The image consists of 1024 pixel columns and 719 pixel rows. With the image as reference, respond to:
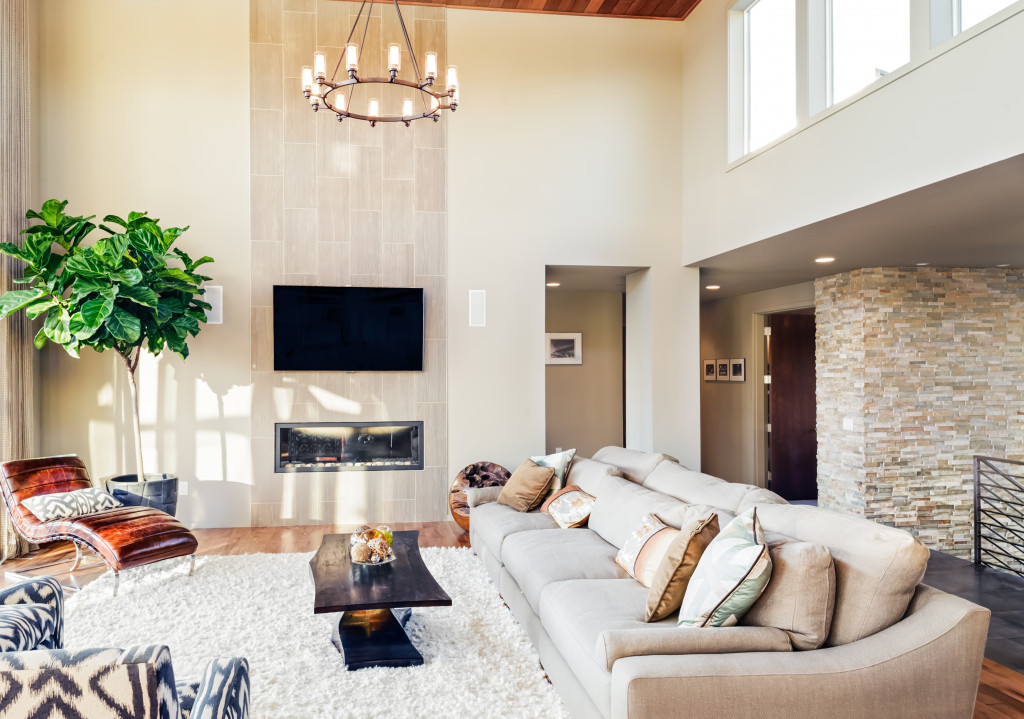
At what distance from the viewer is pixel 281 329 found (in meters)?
5.95

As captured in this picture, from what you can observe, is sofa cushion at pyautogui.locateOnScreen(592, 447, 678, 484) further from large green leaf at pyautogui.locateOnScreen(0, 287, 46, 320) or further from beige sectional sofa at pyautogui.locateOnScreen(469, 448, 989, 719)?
large green leaf at pyautogui.locateOnScreen(0, 287, 46, 320)

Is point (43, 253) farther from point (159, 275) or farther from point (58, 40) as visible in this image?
point (58, 40)

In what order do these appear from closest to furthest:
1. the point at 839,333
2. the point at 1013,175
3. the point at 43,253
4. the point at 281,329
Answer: the point at 1013,175
the point at 43,253
the point at 281,329
the point at 839,333

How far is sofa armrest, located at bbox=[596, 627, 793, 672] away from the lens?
2.21 m

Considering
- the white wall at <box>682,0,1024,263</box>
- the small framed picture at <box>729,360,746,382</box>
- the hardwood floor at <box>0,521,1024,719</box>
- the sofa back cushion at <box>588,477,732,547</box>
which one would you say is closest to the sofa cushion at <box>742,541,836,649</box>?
the sofa back cushion at <box>588,477,732,547</box>

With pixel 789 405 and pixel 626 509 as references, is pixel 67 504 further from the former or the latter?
pixel 789 405

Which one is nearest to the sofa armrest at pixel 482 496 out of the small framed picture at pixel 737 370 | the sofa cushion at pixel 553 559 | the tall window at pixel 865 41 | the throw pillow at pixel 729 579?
the sofa cushion at pixel 553 559

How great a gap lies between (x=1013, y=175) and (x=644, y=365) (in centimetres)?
350

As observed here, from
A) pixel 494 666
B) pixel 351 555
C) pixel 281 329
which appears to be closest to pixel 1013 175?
pixel 494 666

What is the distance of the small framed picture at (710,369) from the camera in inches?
365

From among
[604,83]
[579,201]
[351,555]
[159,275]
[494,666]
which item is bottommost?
[494,666]

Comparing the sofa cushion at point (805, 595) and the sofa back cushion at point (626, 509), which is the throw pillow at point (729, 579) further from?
the sofa back cushion at point (626, 509)

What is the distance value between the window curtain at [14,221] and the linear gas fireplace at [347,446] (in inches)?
73.3

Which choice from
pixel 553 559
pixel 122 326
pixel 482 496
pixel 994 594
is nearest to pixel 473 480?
pixel 482 496
